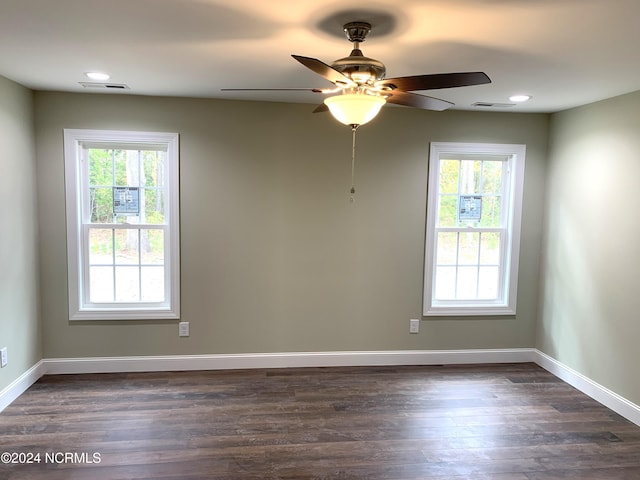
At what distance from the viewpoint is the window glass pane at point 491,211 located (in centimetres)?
405

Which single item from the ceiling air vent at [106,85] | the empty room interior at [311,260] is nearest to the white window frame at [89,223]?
the empty room interior at [311,260]

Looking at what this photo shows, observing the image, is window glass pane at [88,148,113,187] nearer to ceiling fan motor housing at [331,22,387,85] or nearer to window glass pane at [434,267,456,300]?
ceiling fan motor housing at [331,22,387,85]

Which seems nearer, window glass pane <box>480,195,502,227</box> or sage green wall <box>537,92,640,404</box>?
sage green wall <box>537,92,640,404</box>

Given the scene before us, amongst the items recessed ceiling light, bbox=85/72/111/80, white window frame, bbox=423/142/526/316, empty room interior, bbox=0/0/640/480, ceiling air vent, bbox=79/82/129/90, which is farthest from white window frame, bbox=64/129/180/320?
white window frame, bbox=423/142/526/316

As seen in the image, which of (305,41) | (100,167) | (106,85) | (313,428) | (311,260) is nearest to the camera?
(305,41)

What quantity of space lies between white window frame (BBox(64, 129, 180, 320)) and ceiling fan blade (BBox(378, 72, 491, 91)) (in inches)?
90.6

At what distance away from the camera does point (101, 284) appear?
12.1 feet

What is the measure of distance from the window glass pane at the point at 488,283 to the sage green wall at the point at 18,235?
392cm

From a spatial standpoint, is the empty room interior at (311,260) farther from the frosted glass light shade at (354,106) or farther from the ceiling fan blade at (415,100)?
the frosted glass light shade at (354,106)

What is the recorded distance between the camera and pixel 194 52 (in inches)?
93.7

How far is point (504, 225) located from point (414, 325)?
129cm

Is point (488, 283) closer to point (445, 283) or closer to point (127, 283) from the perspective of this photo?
point (445, 283)

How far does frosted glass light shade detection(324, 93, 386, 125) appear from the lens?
184 cm

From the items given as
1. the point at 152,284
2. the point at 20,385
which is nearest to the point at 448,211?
the point at 152,284
